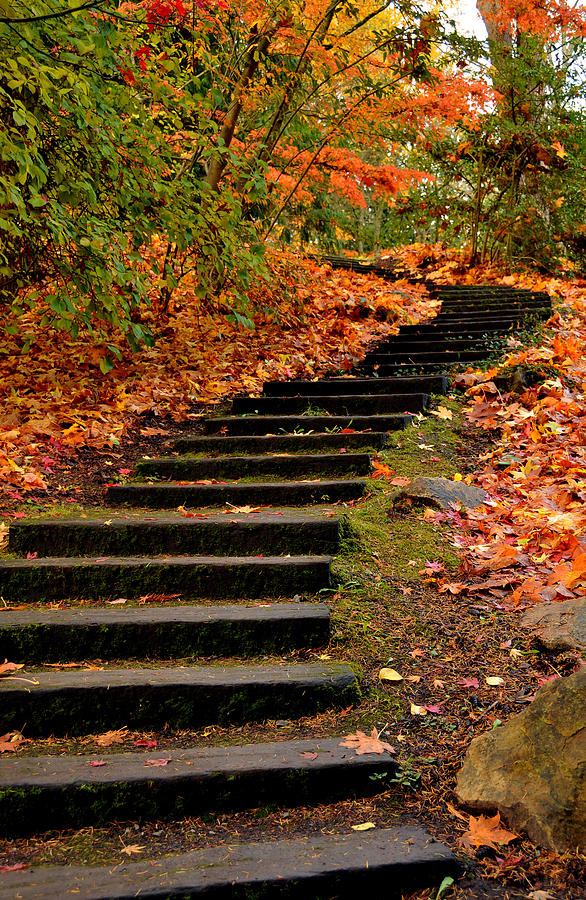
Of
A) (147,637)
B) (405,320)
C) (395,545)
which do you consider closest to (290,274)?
(405,320)

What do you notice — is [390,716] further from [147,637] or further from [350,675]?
[147,637]

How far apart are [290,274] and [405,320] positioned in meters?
1.65

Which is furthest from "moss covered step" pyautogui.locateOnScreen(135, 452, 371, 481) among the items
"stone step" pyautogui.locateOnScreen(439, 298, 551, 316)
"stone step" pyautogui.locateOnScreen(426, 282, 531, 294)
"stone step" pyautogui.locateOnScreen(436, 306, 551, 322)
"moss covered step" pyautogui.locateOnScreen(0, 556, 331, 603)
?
"stone step" pyautogui.locateOnScreen(426, 282, 531, 294)

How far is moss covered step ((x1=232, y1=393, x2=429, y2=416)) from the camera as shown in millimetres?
5422

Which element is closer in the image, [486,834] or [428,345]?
[486,834]

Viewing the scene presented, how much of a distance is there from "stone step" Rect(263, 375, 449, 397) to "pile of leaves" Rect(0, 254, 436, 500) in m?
0.27

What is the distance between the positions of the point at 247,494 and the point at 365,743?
1.98 meters

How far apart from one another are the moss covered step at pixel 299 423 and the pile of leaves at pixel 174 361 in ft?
1.89

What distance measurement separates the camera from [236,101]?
6.91m

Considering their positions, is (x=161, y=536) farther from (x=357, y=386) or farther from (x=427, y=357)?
(x=427, y=357)

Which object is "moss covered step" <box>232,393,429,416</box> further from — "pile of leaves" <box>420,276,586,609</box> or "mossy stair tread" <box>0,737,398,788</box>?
"mossy stair tread" <box>0,737,398,788</box>

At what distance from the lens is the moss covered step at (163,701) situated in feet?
8.18

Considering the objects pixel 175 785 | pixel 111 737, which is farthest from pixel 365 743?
pixel 111 737

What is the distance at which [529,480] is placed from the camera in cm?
407
